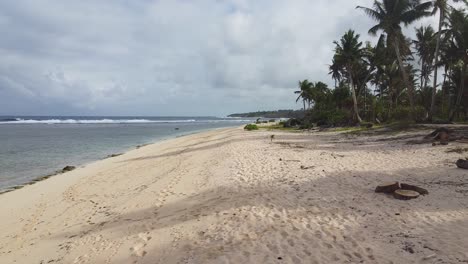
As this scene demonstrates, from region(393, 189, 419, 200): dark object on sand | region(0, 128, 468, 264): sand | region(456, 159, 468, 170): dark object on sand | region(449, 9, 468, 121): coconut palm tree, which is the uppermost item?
region(449, 9, 468, 121): coconut palm tree

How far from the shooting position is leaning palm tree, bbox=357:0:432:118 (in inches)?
1133

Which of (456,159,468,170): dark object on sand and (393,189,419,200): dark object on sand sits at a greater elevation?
(456,159,468,170): dark object on sand

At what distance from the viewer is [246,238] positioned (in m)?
6.17

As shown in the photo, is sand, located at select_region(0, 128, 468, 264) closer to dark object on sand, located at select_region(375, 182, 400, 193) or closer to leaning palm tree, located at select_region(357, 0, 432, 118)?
dark object on sand, located at select_region(375, 182, 400, 193)

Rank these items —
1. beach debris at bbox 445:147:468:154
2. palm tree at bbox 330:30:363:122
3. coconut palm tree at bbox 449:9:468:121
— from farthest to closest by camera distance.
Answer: palm tree at bbox 330:30:363:122
coconut palm tree at bbox 449:9:468:121
beach debris at bbox 445:147:468:154

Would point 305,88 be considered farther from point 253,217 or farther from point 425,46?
point 253,217

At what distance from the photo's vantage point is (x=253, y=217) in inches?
283

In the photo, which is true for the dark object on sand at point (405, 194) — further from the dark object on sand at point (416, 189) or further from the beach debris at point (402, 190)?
the dark object on sand at point (416, 189)

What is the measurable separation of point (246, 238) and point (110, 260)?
2.35 metres

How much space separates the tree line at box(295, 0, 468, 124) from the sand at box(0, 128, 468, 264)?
1958cm

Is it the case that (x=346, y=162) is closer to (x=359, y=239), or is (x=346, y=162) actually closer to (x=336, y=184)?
(x=336, y=184)

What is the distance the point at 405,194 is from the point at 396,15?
26.0 meters

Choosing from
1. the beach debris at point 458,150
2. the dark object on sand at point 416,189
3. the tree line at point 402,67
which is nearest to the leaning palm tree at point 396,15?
the tree line at point 402,67

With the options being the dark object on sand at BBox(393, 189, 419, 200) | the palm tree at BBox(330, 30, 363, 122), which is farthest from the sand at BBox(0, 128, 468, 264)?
the palm tree at BBox(330, 30, 363, 122)
